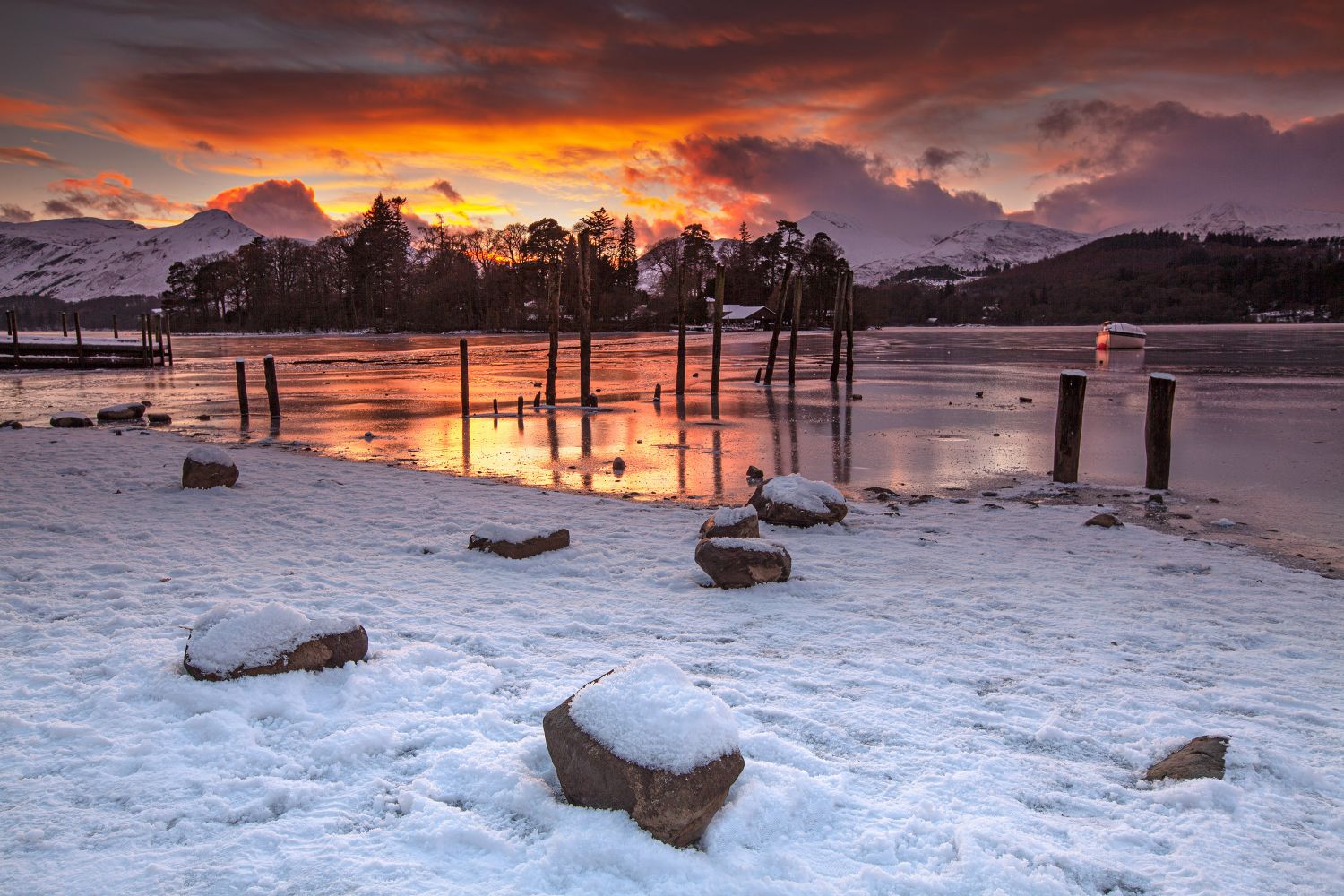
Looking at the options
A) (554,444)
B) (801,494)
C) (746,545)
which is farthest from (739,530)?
(554,444)

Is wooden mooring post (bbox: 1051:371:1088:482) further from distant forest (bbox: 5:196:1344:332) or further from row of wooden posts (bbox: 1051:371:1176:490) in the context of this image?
distant forest (bbox: 5:196:1344:332)

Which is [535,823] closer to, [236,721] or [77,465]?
[236,721]

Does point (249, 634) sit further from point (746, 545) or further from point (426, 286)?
A: point (426, 286)

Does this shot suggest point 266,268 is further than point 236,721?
Yes

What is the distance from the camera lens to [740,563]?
6566mm

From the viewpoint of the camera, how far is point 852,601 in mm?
6324

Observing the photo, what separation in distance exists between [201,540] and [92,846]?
5.48m

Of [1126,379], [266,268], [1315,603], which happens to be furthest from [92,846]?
[266,268]

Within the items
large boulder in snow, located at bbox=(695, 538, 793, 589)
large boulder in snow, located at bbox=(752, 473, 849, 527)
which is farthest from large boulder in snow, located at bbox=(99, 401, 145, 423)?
large boulder in snow, located at bbox=(695, 538, 793, 589)

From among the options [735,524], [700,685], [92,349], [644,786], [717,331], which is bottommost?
[700,685]

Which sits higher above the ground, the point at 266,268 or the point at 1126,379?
the point at 266,268

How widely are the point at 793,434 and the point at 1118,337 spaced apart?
62.3m

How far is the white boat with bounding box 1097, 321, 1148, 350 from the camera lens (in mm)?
64562

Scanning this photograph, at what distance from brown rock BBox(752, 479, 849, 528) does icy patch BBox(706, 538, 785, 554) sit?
191 cm
